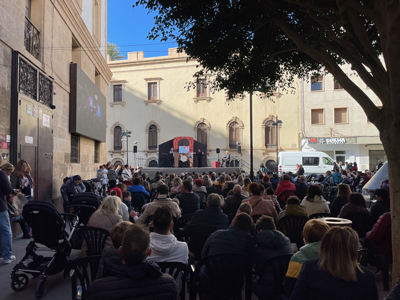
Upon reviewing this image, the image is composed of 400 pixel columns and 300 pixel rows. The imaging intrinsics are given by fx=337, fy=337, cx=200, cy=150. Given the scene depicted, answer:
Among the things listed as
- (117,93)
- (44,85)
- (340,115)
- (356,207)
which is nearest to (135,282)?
(356,207)

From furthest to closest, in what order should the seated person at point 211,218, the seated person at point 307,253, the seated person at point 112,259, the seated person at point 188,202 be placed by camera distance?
1. the seated person at point 188,202
2. the seated person at point 211,218
3. the seated person at point 307,253
4. the seated person at point 112,259

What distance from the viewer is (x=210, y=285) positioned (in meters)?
3.36

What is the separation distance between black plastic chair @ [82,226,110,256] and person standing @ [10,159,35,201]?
3.35 m

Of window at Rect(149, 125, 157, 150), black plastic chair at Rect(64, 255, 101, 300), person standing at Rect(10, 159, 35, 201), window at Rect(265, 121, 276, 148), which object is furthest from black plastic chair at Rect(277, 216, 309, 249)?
window at Rect(149, 125, 157, 150)

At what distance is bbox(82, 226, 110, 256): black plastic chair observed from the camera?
4223 millimetres

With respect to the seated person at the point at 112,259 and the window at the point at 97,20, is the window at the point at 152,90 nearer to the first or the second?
the window at the point at 97,20

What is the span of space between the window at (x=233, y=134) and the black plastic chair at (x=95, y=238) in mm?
30658

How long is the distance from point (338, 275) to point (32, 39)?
390 inches

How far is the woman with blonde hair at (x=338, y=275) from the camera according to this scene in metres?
2.15

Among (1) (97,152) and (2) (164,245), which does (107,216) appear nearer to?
(2) (164,245)

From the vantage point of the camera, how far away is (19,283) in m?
4.44

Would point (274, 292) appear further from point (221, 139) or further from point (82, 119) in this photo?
point (221, 139)

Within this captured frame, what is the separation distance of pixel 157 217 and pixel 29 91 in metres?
6.74

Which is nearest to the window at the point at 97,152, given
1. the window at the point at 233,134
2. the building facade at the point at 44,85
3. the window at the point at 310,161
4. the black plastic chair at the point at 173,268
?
the building facade at the point at 44,85
